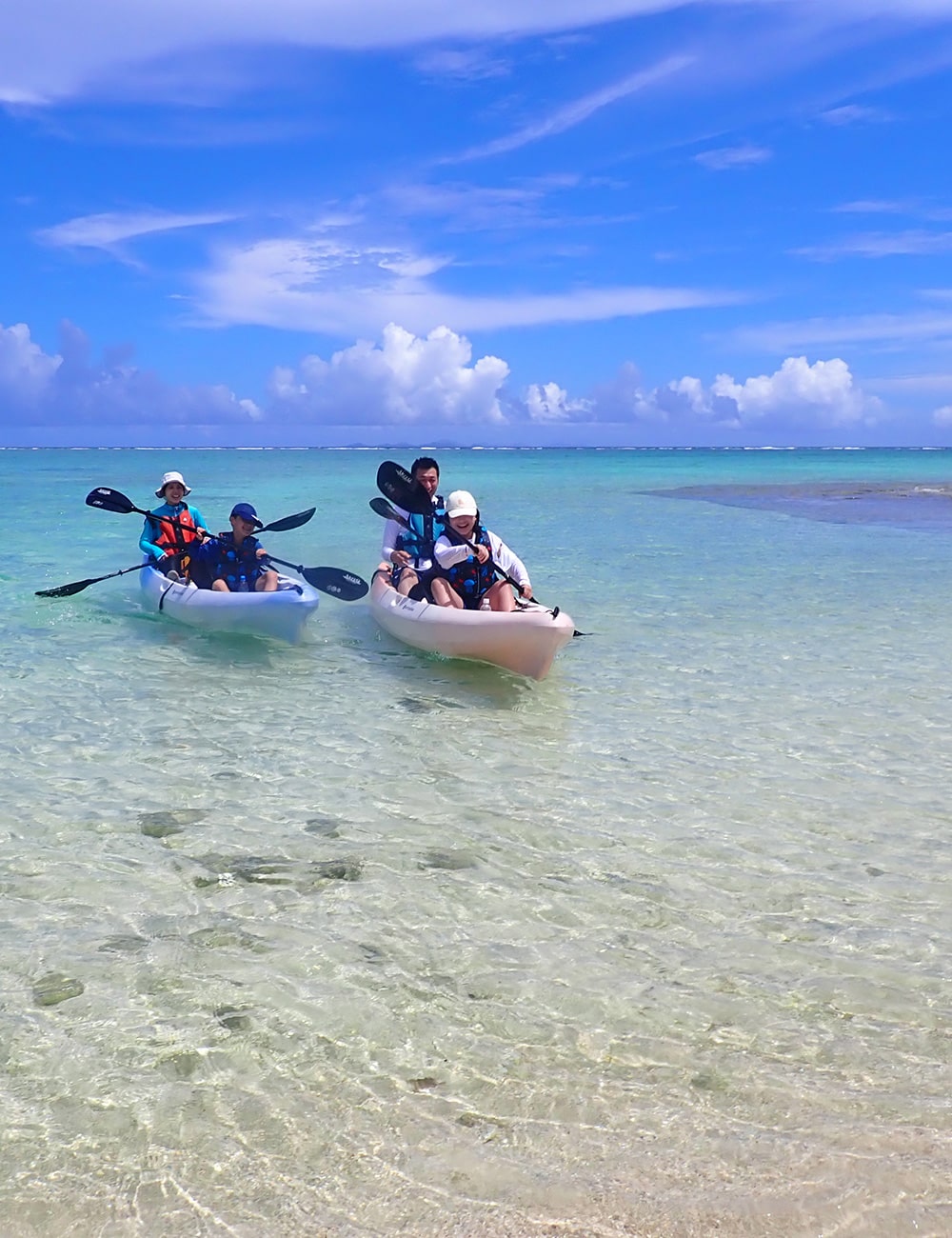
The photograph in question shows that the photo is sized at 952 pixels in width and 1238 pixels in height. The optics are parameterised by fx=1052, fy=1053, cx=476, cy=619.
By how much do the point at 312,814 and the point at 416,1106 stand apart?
2.82 meters

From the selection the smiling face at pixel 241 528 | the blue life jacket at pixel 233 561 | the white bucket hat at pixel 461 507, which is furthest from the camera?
the blue life jacket at pixel 233 561

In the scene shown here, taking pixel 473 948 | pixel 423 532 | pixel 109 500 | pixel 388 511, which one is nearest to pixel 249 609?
pixel 423 532

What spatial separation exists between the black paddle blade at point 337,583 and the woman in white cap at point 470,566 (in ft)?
8.60

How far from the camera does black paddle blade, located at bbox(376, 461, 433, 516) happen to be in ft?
39.2

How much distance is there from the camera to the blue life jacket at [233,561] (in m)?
11.6

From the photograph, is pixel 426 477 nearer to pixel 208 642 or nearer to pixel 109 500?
pixel 208 642

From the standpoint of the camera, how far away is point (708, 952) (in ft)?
14.7

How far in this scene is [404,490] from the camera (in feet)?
39.6

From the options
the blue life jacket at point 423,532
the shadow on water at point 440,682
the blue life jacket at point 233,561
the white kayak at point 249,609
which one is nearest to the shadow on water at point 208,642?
the white kayak at point 249,609

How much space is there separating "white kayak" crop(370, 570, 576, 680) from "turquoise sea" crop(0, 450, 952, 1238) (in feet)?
0.72

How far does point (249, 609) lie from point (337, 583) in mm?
2362

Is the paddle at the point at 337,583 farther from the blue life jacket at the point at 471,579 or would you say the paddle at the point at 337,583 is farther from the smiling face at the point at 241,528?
the blue life jacket at the point at 471,579

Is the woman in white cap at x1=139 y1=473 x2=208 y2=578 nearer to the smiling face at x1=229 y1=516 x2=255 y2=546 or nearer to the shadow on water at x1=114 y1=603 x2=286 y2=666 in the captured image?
the shadow on water at x1=114 y1=603 x2=286 y2=666

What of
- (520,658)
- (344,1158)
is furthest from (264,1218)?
(520,658)
